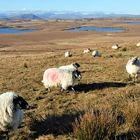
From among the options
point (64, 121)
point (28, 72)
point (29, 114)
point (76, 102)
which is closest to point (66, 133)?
point (64, 121)

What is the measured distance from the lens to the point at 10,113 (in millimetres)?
8234

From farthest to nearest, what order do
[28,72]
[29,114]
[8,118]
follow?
1. [28,72]
2. [29,114]
3. [8,118]

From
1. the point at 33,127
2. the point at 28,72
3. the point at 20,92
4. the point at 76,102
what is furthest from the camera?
the point at 28,72

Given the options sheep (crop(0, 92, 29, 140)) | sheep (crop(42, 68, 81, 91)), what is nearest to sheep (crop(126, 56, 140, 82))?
sheep (crop(42, 68, 81, 91))

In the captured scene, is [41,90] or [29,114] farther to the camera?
[41,90]

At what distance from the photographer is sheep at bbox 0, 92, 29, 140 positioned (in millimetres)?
8242

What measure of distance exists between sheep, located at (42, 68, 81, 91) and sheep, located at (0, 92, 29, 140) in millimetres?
4774

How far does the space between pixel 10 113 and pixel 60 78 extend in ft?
17.3

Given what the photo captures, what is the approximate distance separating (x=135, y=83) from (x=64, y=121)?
5.41 metres

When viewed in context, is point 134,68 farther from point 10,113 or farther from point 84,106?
point 10,113

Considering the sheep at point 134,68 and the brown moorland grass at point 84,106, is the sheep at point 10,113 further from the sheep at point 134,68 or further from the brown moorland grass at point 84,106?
the sheep at point 134,68

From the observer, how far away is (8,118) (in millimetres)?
8219

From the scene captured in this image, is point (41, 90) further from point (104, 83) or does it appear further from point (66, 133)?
point (66, 133)

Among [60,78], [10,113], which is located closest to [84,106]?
[10,113]
